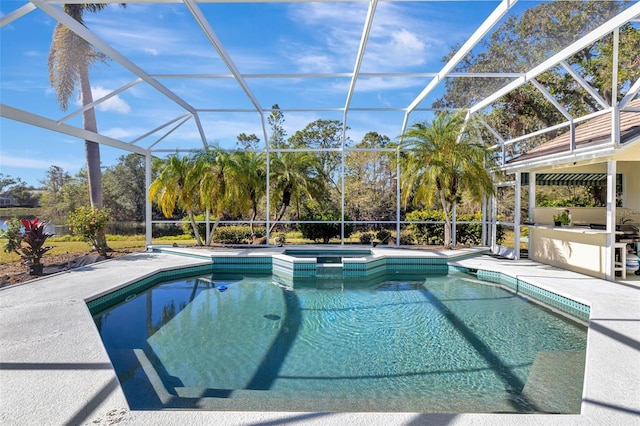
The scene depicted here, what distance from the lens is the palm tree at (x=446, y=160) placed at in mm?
11852

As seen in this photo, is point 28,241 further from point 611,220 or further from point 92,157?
point 611,220

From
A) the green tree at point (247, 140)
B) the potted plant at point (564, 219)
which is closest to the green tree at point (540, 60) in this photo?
the potted plant at point (564, 219)

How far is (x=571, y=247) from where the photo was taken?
9.48m

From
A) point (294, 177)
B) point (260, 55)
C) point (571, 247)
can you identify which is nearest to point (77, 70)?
point (260, 55)

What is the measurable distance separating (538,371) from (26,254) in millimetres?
10471

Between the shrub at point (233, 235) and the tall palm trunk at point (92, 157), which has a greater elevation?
the tall palm trunk at point (92, 157)

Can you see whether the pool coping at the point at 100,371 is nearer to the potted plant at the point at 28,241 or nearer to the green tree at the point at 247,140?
the potted plant at the point at 28,241

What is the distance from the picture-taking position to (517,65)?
11.5 meters

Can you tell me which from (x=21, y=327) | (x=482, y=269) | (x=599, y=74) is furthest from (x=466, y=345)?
(x=599, y=74)

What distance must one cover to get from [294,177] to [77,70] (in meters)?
8.33

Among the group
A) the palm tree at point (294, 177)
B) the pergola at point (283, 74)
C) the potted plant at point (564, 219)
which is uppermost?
the pergola at point (283, 74)

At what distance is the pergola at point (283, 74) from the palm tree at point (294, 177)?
132cm

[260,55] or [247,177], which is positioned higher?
[260,55]

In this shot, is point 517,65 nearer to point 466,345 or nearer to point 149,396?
point 466,345
